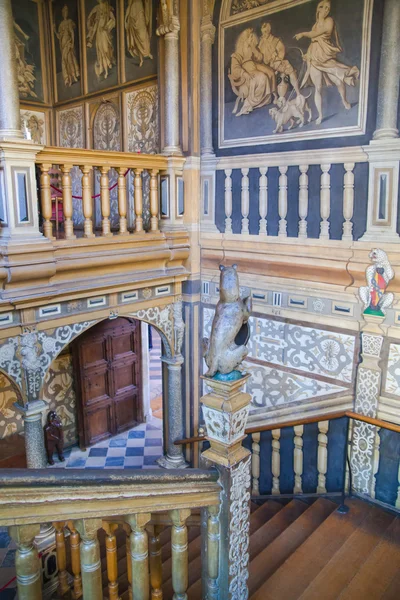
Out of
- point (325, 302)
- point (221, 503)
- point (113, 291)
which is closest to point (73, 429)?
point (113, 291)

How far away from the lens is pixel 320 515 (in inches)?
159

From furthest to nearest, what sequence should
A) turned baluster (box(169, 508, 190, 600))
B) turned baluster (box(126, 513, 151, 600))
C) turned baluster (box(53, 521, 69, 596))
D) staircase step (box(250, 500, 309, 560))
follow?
staircase step (box(250, 500, 309, 560))
turned baluster (box(53, 521, 69, 596))
turned baluster (box(169, 508, 190, 600))
turned baluster (box(126, 513, 151, 600))

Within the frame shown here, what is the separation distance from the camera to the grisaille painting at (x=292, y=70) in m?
4.18

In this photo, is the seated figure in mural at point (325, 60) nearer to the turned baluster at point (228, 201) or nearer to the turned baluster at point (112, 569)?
the turned baluster at point (228, 201)

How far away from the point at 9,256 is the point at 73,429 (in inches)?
163

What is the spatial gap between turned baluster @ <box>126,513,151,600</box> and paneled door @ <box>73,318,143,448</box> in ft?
17.3

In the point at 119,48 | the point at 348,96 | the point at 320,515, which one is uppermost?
the point at 119,48

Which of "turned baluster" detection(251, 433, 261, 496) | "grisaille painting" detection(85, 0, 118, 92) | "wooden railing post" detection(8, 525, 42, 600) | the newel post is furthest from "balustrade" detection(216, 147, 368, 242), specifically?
"wooden railing post" detection(8, 525, 42, 600)

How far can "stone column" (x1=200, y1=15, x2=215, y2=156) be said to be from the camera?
5.21 meters

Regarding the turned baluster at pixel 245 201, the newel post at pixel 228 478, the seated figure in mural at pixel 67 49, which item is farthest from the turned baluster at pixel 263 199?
the seated figure in mural at pixel 67 49

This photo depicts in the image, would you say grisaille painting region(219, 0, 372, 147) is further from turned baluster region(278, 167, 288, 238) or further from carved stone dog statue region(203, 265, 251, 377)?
carved stone dog statue region(203, 265, 251, 377)

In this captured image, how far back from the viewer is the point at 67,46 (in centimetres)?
657

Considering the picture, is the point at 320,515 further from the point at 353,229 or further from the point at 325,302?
the point at 353,229

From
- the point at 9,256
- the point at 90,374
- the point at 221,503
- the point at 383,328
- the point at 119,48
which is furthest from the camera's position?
the point at 90,374
